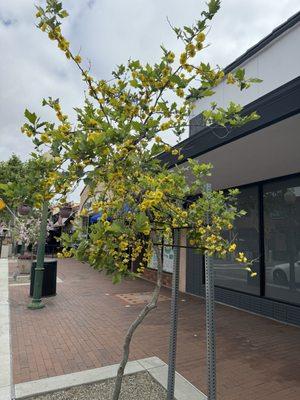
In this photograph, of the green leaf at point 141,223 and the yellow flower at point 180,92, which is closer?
the green leaf at point 141,223

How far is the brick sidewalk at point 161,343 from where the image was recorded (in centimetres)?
424

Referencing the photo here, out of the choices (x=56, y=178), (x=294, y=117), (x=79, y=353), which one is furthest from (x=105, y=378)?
(x=294, y=117)

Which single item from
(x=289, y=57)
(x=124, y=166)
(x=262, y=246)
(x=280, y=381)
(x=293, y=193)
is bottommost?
(x=280, y=381)

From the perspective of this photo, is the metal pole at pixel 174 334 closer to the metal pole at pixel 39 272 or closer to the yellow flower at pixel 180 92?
the yellow flower at pixel 180 92

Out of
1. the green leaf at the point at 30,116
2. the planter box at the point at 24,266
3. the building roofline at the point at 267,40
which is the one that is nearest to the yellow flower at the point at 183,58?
the green leaf at the point at 30,116

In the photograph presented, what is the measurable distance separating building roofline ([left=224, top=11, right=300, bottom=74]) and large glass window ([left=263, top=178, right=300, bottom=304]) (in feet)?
10.6

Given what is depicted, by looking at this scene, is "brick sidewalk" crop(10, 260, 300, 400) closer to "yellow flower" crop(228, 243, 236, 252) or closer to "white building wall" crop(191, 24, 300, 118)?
"yellow flower" crop(228, 243, 236, 252)

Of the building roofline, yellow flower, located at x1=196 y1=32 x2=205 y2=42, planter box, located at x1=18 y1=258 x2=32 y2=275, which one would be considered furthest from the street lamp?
the building roofline

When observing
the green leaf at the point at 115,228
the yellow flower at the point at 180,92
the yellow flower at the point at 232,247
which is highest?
the yellow flower at the point at 180,92

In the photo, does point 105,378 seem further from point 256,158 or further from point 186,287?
point 186,287

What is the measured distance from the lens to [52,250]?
23.4 meters

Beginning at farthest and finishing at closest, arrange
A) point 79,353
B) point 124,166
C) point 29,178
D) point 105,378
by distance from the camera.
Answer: point 79,353, point 105,378, point 124,166, point 29,178

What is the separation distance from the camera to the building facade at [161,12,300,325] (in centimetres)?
571

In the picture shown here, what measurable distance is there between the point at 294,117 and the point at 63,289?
8.90 meters
